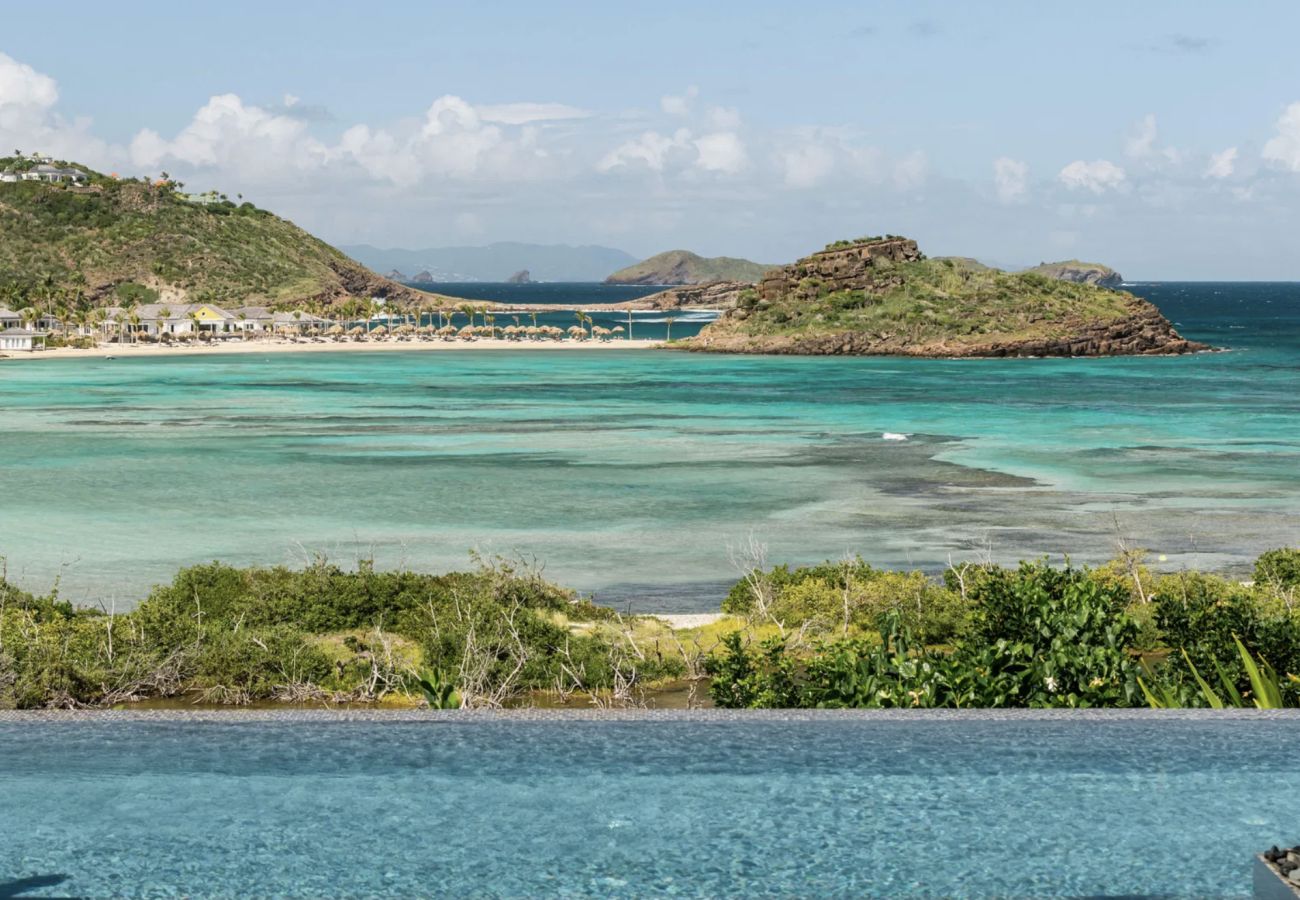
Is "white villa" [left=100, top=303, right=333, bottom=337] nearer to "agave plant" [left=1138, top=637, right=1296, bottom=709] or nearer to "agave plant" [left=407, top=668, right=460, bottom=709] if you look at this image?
"agave plant" [left=407, top=668, right=460, bottom=709]

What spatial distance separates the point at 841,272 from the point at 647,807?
136622 millimetres

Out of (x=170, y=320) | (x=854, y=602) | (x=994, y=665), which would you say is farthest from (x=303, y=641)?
(x=170, y=320)

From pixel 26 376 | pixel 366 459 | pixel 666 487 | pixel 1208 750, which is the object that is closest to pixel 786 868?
pixel 1208 750

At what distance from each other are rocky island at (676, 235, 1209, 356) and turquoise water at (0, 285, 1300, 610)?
38978mm

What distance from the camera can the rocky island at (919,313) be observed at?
117438 millimetres

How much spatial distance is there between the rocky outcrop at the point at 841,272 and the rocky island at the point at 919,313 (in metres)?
0.10

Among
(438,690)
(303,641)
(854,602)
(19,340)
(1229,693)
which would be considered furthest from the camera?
(19,340)

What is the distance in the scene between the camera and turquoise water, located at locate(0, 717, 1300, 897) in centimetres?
720

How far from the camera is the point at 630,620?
16.4 metres

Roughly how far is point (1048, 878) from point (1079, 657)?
391 cm

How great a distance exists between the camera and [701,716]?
10055mm

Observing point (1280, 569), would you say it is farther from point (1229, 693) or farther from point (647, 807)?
point (647, 807)

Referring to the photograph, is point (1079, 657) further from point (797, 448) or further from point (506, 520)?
point (797, 448)

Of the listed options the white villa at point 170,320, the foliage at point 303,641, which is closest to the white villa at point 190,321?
the white villa at point 170,320
